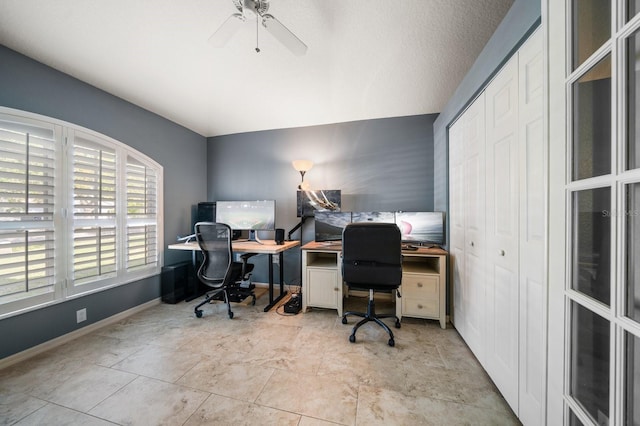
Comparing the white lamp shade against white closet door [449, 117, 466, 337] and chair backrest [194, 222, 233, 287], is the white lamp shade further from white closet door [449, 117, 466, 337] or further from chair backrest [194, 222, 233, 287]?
white closet door [449, 117, 466, 337]

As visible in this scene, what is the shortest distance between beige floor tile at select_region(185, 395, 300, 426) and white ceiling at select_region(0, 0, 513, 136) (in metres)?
2.51

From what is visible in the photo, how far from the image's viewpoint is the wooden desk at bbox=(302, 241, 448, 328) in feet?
7.14

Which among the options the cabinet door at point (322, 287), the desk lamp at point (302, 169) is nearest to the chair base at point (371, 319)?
the cabinet door at point (322, 287)

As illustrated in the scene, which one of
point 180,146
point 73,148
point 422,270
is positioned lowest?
point 422,270

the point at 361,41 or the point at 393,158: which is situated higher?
the point at 361,41

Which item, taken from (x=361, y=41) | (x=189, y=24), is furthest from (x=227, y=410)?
(x=361, y=41)

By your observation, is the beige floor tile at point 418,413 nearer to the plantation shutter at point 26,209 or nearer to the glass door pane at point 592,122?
the glass door pane at point 592,122

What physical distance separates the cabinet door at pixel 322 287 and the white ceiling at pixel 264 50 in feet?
6.66

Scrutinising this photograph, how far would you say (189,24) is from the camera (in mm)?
1479

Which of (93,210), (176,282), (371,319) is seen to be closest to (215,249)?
(176,282)

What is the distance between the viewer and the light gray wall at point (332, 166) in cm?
286

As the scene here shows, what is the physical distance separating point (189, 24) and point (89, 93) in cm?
159

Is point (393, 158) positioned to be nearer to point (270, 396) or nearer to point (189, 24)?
point (189, 24)

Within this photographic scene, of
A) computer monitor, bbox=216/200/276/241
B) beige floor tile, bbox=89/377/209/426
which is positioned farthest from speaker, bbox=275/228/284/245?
beige floor tile, bbox=89/377/209/426
